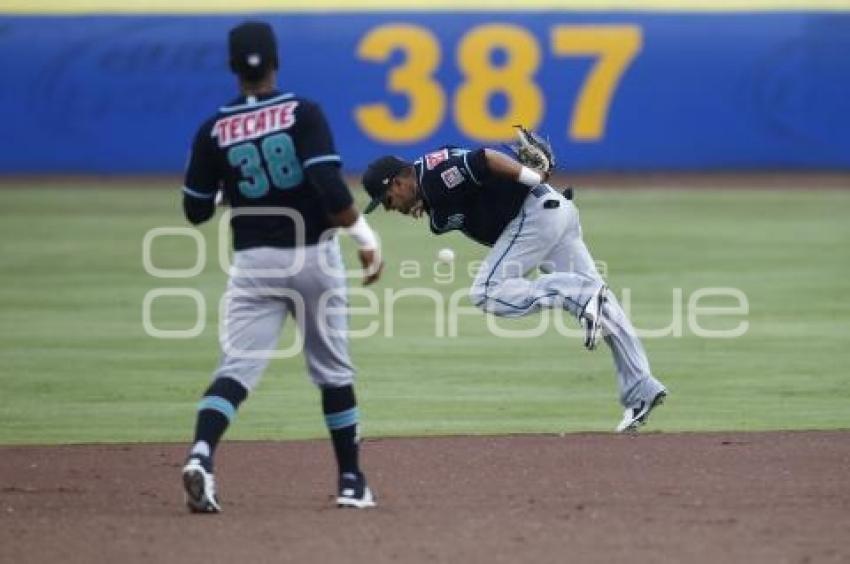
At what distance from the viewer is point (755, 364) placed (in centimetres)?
1325

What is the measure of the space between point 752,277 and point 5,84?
13.8 m

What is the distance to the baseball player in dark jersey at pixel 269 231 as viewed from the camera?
7570 millimetres

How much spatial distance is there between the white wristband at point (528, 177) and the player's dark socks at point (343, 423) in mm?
2130

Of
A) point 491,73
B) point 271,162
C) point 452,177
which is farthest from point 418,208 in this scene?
point 491,73

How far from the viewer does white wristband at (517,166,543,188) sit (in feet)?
31.5

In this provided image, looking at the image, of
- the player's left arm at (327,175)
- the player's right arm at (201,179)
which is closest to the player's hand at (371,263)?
the player's left arm at (327,175)

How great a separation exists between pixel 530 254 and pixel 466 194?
1.72ft

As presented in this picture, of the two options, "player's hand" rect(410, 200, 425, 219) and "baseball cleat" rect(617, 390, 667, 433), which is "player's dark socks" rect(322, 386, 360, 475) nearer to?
"player's hand" rect(410, 200, 425, 219)

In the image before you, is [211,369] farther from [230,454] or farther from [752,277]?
[752,277]

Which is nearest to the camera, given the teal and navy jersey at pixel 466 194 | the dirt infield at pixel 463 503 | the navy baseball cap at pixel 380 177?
the dirt infield at pixel 463 503

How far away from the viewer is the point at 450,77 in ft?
91.1

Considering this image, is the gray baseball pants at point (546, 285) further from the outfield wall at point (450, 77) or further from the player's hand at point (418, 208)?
the outfield wall at point (450, 77)

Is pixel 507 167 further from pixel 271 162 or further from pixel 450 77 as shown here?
pixel 450 77

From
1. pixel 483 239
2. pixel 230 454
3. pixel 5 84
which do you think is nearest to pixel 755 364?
pixel 483 239
